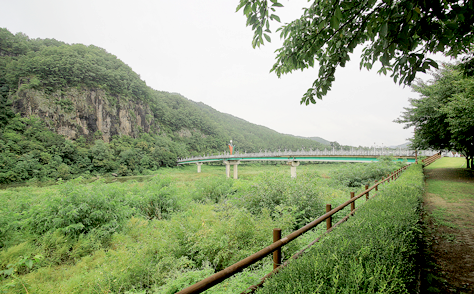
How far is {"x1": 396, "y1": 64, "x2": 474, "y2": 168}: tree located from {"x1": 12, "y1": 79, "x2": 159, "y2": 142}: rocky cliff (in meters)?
92.8

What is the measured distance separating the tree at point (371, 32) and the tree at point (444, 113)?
12307 mm

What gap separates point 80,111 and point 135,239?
305 ft

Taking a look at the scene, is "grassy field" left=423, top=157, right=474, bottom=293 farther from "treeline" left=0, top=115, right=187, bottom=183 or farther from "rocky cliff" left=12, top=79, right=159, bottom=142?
"rocky cliff" left=12, top=79, right=159, bottom=142

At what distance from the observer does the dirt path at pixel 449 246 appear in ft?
11.8

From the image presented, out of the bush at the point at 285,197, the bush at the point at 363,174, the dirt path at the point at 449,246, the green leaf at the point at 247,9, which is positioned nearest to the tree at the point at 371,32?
the green leaf at the point at 247,9

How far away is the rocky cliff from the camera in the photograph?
71.1 meters

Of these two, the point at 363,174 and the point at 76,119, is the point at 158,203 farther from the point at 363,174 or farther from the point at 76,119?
the point at 76,119

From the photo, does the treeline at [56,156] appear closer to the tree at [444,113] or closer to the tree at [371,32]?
the tree at [371,32]

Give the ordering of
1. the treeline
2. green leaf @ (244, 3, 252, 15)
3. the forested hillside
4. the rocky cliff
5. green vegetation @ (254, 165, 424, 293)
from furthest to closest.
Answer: the rocky cliff < the forested hillside < the treeline < green leaf @ (244, 3, 252, 15) < green vegetation @ (254, 165, 424, 293)

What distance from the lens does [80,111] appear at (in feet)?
261

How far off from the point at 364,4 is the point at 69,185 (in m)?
13.1

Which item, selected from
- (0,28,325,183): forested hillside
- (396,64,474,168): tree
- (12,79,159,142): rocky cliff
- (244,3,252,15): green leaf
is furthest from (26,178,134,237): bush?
(12,79,159,142): rocky cliff

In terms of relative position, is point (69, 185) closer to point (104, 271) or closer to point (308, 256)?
point (104, 271)

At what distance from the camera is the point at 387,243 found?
299cm
